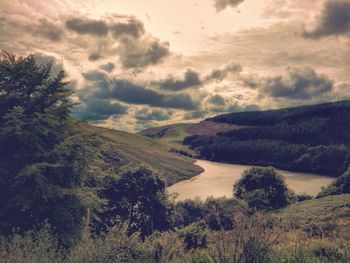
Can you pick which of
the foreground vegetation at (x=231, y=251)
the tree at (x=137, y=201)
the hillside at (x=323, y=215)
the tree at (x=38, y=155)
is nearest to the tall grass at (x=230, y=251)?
the foreground vegetation at (x=231, y=251)

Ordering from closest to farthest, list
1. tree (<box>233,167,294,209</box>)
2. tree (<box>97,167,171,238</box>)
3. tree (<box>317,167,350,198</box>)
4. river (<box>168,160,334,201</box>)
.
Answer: tree (<box>97,167,171,238</box>) < tree (<box>233,167,294,209</box>) < tree (<box>317,167,350,198</box>) < river (<box>168,160,334,201</box>)

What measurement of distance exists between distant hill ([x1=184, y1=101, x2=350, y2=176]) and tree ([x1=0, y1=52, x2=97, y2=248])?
84249 millimetres

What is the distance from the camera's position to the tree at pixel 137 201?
110 feet

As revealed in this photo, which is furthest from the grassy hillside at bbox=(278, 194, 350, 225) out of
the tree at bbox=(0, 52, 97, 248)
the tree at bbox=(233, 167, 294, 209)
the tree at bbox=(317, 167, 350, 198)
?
the tree at bbox=(0, 52, 97, 248)

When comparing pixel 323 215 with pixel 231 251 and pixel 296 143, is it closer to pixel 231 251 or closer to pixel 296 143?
pixel 231 251

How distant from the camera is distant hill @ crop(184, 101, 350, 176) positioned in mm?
100400

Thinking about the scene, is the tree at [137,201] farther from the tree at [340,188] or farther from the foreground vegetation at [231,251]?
the tree at [340,188]

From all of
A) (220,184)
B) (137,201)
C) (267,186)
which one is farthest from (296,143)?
(137,201)

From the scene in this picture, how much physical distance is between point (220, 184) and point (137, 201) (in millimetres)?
47352

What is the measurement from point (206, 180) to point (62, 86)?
65.6 meters

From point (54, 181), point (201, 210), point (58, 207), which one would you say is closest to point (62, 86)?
point (54, 181)

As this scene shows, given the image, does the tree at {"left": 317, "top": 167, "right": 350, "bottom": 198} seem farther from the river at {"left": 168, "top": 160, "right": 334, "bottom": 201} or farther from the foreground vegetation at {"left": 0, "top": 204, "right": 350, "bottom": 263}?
the foreground vegetation at {"left": 0, "top": 204, "right": 350, "bottom": 263}

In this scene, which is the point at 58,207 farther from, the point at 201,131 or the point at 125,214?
the point at 201,131

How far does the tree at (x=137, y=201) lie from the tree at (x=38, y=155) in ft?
41.0
